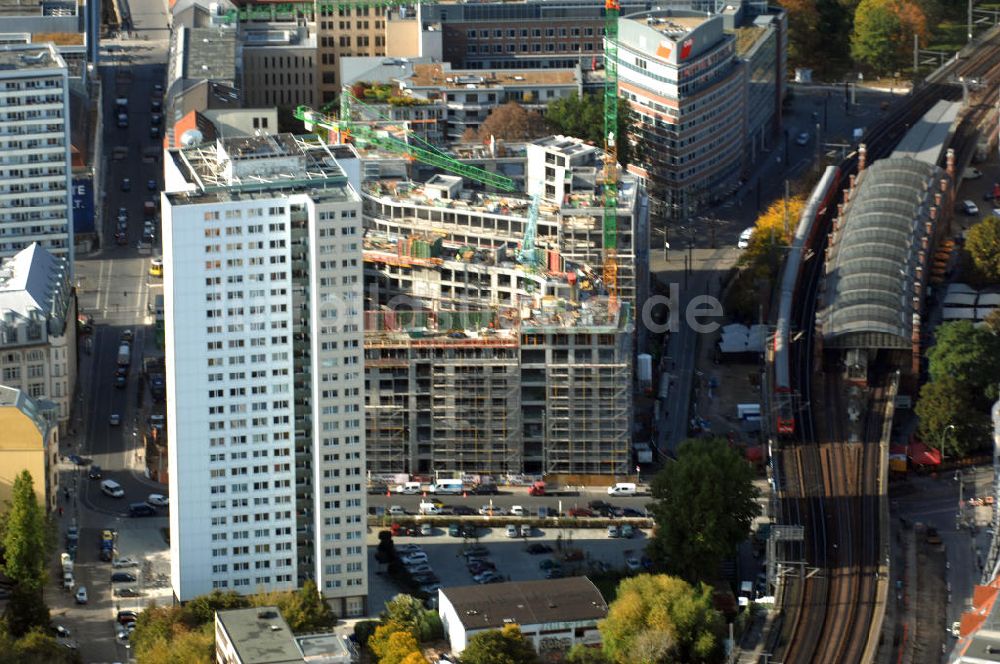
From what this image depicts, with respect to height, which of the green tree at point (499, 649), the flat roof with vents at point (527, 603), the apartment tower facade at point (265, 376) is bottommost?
the green tree at point (499, 649)

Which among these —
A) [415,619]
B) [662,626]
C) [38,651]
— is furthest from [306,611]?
[662,626]

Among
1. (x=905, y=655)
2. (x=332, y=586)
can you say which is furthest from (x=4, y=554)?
(x=905, y=655)

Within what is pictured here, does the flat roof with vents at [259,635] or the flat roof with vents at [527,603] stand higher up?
the flat roof with vents at [259,635]

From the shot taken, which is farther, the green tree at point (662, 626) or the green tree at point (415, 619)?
the green tree at point (415, 619)

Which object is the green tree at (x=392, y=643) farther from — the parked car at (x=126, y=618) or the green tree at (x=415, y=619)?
the parked car at (x=126, y=618)

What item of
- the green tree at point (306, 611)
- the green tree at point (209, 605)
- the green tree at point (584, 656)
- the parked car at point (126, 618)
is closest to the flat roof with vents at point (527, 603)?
the green tree at point (584, 656)

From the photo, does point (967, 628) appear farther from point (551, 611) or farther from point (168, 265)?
point (168, 265)

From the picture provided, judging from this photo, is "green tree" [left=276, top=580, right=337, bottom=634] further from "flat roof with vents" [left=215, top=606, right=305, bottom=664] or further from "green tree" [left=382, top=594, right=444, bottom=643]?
"green tree" [left=382, top=594, right=444, bottom=643]
